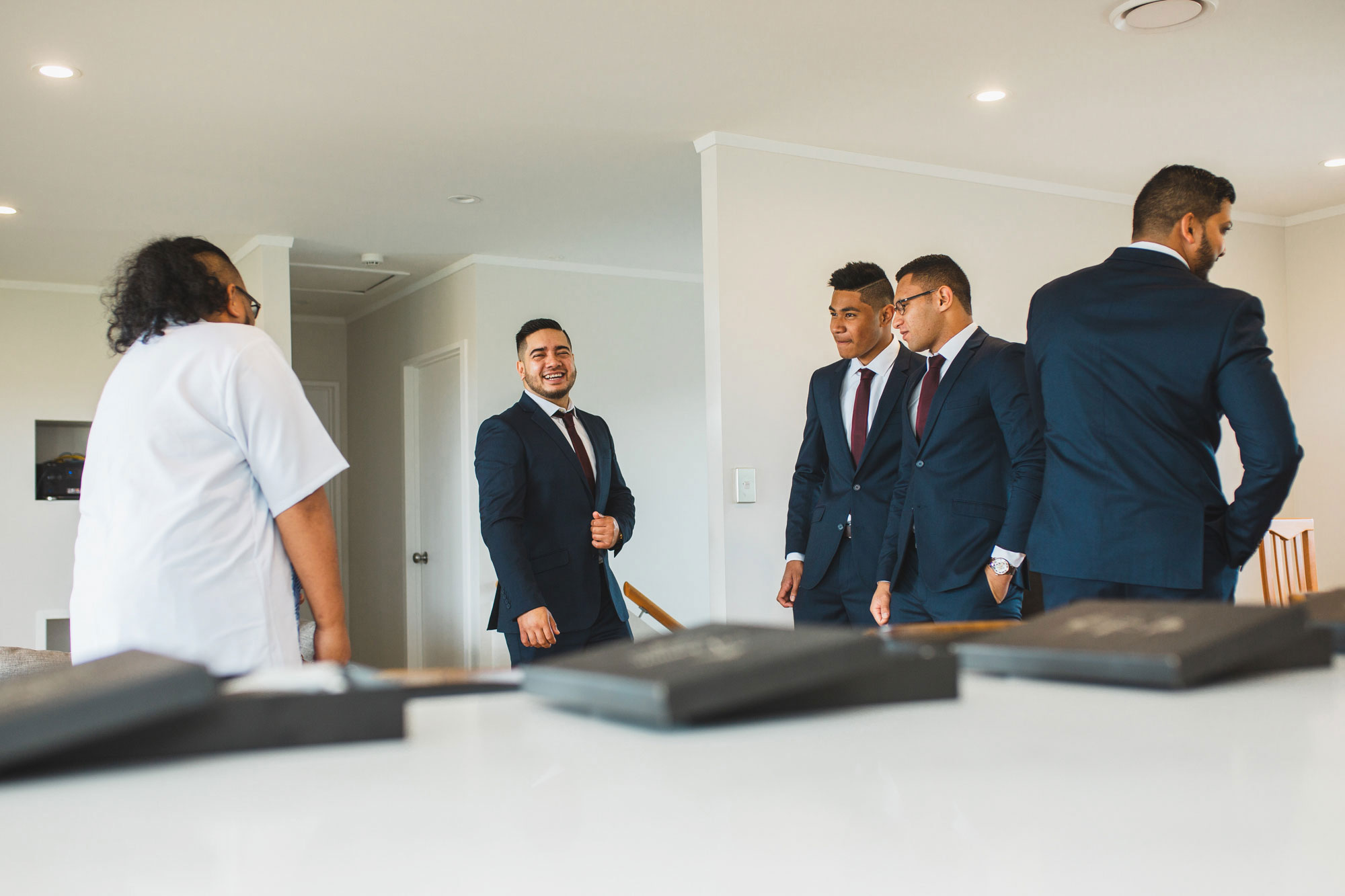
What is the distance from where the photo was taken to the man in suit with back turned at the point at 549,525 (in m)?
2.96

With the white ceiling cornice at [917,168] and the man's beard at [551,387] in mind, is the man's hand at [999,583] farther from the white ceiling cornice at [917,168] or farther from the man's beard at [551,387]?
the white ceiling cornice at [917,168]

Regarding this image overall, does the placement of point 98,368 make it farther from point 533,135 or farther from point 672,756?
point 672,756

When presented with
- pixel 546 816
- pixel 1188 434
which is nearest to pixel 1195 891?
pixel 546 816

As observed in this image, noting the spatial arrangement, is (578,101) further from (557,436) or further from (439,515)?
(439,515)

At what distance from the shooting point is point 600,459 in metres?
3.24

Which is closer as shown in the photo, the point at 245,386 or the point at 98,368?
the point at 245,386

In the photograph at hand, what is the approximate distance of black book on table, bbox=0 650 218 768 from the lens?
49 cm

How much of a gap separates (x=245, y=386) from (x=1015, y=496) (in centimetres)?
168

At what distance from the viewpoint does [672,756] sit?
0.52 meters

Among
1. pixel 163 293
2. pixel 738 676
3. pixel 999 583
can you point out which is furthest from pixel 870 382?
pixel 738 676

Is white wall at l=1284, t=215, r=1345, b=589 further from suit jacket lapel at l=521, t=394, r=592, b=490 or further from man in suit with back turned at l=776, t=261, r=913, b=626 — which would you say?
suit jacket lapel at l=521, t=394, r=592, b=490

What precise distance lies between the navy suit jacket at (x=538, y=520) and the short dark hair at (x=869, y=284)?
97cm

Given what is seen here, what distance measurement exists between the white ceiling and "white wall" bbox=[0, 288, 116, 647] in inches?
52.2

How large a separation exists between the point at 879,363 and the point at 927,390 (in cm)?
38
